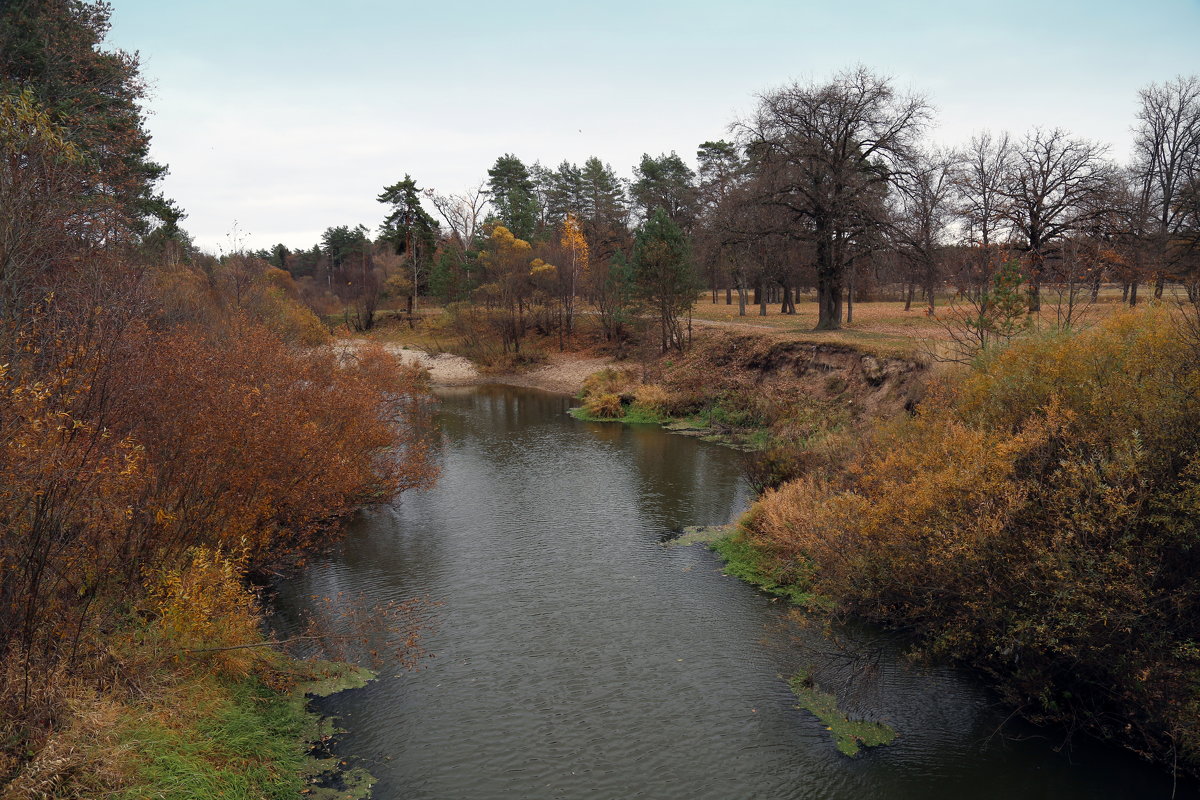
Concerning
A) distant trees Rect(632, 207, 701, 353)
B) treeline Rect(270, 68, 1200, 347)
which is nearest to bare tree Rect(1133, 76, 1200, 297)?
treeline Rect(270, 68, 1200, 347)

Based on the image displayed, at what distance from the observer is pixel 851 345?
31.7 meters

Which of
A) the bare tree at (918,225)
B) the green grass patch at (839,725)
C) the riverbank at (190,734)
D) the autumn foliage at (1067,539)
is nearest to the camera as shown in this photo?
the riverbank at (190,734)

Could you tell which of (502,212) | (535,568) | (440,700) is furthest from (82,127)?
(502,212)

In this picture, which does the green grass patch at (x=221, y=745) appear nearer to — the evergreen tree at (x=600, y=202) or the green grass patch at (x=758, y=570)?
the green grass patch at (x=758, y=570)

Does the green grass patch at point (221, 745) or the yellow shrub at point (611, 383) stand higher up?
the yellow shrub at point (611, 383)

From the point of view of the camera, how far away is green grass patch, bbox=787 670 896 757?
10.3 meters

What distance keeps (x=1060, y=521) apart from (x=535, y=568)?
1076cm

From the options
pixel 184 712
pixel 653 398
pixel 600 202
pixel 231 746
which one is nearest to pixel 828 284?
pixel 653 398

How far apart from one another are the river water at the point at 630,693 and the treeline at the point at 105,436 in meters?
2.62

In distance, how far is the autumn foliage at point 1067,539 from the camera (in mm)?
8875

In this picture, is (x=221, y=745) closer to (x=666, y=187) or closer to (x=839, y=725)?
(x=839, y=725)

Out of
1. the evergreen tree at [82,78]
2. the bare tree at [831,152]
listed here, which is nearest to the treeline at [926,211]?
the bare tree at [831,152]

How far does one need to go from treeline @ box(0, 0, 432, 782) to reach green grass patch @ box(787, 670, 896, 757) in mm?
8838

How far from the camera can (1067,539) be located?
920 cm
